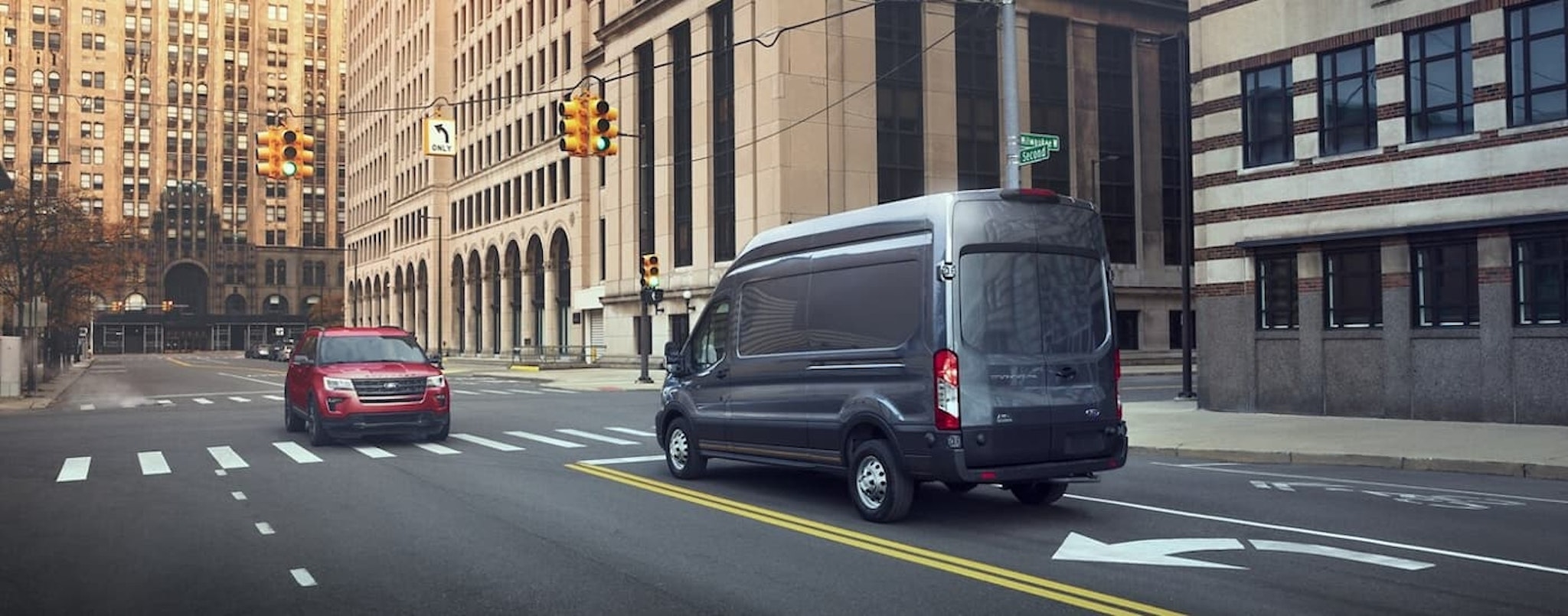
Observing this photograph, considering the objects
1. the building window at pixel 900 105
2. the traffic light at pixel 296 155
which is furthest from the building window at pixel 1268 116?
the building window at pixel 900 105

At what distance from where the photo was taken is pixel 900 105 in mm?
49312

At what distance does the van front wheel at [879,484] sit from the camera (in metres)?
9.56

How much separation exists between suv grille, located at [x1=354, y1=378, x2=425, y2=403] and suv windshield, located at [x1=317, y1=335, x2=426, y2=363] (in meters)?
0.94

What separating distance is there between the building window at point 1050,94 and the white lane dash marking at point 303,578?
46.3 m

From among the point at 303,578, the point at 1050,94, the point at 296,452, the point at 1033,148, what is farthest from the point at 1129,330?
the point at 303,578

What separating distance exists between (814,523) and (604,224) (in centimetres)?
5402

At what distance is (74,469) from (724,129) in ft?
124

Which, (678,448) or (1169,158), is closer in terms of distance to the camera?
(678,448)

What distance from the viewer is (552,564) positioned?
26.3 feet

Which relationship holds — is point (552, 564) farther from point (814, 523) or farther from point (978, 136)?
point (978, 136)

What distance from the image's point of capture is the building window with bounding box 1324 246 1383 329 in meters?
20.0

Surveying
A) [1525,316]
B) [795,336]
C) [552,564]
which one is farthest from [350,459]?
[1525,316]

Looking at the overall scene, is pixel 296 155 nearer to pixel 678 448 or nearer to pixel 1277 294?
pixel 678 448

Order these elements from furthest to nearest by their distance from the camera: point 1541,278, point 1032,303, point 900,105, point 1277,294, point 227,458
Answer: point 900,105 < point 1277,294 < point 1541,278 < point 227,458 < point 1032,303
